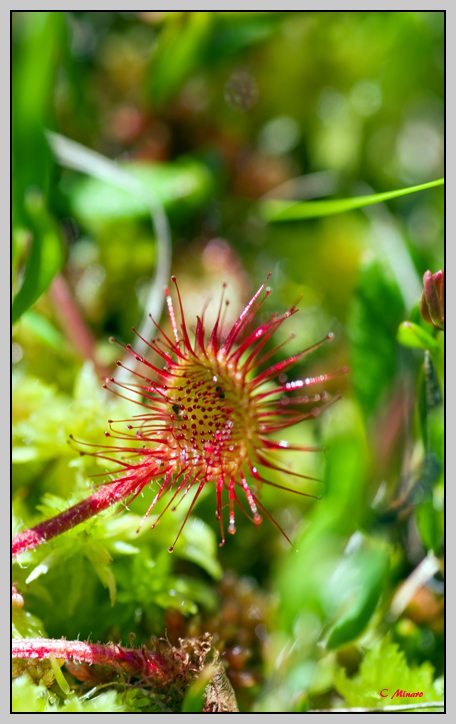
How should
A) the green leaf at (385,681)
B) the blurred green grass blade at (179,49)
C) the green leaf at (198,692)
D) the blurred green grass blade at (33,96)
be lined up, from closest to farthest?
1. the green leaf at (198,692)
2. the green leaf at (385,681)
3. the blurred green grass blade at (33,96)
4. the blurred green grass blade at (179,49)

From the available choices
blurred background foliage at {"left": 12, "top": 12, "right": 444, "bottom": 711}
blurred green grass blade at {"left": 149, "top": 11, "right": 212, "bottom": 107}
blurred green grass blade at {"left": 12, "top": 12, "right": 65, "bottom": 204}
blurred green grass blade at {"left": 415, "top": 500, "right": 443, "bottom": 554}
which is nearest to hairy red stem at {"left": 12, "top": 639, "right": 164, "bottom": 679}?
blurred background foliage at {"left": 12, "top": 12, "right": 444, "bottom": 711}

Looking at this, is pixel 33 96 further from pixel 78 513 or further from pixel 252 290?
pixel 78 513

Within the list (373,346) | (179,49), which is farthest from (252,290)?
(179,49)

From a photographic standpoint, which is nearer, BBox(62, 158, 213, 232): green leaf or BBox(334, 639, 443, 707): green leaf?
BBox(334, 639, 443, 707): green leaf

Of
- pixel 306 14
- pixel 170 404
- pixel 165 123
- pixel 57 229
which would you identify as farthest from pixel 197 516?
pixel 306 14

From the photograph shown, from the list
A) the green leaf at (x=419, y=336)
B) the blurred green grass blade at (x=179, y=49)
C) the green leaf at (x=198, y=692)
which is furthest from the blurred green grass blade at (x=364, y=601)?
Result: the blurred green grass blade at (x=179, y=49)
